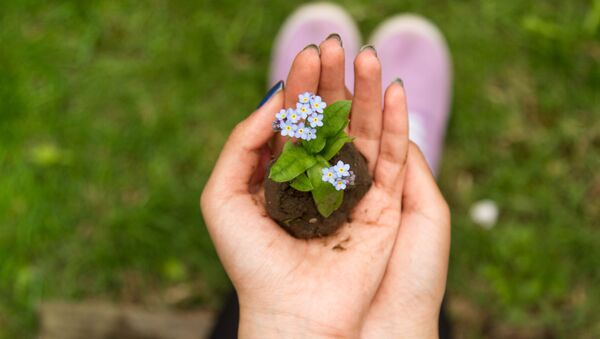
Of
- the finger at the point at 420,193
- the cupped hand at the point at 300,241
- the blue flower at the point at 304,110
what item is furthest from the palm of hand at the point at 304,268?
the blue flower at the point at 304,110

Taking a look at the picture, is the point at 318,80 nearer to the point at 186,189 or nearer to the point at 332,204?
the point at 332,204

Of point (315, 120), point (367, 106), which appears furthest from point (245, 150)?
point (367, 106)

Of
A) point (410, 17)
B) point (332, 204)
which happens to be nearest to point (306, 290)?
point (332, 204)

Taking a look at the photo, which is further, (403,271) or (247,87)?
(247,87)

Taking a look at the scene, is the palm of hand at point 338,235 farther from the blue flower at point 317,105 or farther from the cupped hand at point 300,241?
the blue flower at point 317,105

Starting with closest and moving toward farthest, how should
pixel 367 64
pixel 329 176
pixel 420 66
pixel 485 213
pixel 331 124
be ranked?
pixel 329 176
pixel 331 124
pixel 367 64
pixel 485 213
pixel 420 66

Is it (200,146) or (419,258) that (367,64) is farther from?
(200,146)
